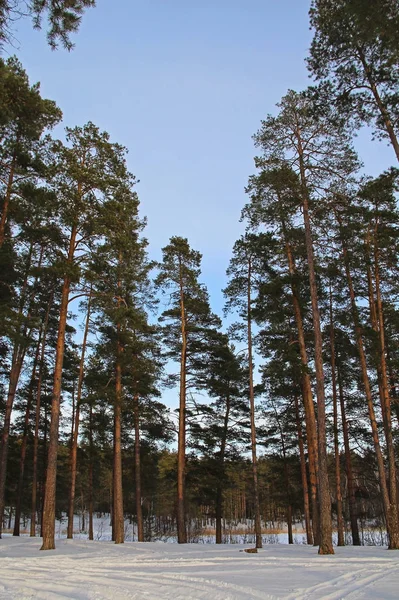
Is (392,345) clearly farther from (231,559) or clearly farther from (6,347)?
(6,347)

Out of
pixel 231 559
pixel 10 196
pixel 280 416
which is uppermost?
pixel 10 196

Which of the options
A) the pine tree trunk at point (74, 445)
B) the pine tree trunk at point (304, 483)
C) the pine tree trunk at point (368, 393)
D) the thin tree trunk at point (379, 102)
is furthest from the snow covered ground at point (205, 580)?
the pine tree trunk at point (304, 483)

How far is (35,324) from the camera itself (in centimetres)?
1309

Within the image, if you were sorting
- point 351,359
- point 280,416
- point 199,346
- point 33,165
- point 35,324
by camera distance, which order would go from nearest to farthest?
point 35,324, point 33,165, point 351,359, point 199,346, point 280,416

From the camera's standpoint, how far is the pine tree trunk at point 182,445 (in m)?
19.3

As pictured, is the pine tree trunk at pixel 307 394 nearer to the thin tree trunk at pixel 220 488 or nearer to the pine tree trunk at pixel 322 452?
the pine tree trunk at pixel 322 452

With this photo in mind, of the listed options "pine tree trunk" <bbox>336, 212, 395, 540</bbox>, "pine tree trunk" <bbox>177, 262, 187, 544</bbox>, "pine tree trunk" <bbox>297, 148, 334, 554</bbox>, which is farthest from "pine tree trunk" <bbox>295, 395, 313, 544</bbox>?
"pine tree trunk" <bbox>297, 148, 334, 554</bbox>

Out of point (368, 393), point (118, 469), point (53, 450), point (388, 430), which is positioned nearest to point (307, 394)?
point (368, 393)

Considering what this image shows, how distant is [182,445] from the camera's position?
66.4 ft

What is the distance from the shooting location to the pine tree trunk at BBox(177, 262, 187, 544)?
760 inches

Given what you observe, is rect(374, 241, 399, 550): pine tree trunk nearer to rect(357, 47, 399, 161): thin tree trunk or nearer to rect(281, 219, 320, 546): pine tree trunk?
rect(281, 219, 320, 546): pine tree trunk

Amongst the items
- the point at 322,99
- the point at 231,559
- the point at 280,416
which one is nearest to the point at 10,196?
the point at 322,99

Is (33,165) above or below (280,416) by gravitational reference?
above

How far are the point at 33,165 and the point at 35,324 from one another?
542 centimetres
